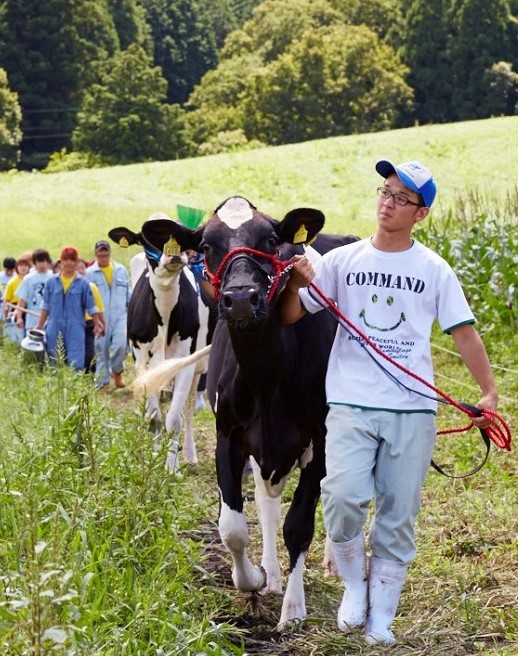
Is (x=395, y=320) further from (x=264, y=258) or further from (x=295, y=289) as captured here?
(x=264, y=258)

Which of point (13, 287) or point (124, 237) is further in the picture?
point (13, 287)

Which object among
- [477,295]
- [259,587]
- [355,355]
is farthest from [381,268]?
[477,295]

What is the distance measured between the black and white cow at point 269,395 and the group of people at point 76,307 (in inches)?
268

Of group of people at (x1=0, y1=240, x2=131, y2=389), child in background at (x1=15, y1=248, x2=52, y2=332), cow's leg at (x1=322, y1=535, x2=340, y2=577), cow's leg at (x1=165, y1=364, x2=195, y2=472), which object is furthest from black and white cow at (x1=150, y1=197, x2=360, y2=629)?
child in background at (x1=15, y1=248, x2=52, y2=332)

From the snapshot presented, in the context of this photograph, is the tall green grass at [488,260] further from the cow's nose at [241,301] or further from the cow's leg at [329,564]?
the cow's nose at [241,301]

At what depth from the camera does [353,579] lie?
18.3 feet

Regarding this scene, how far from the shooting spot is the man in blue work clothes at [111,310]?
15891 millimetres

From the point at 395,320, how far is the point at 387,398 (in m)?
0.36

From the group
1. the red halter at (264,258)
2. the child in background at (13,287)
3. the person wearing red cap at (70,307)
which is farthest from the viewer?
the child in background at (13,287)

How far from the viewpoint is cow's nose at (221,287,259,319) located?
5.39 metres

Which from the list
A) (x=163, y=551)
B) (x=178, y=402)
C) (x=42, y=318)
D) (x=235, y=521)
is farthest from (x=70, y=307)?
Result: (x=163, y=551)

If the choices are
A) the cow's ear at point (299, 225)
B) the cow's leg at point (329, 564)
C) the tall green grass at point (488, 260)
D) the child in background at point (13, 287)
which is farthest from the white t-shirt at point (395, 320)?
the child in background at point (13, 287)

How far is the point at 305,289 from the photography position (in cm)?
584

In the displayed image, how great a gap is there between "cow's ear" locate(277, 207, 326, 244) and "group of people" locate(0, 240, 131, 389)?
23.1 ft
